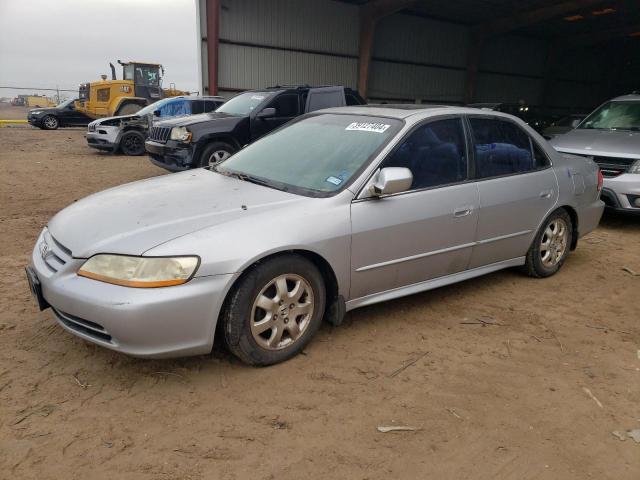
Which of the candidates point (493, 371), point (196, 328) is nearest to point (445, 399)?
point (493, 371)

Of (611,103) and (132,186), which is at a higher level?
(611,103)

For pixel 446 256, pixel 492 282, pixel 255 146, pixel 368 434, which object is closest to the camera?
pixel 368 434

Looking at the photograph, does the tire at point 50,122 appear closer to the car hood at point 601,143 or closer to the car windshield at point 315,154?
the car hood at point 601,143

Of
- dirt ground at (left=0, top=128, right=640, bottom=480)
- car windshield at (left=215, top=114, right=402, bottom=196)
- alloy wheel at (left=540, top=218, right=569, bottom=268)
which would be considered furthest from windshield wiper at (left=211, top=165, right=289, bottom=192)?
alloy wheel at (left=540, top=218, right=569, bottom=268)

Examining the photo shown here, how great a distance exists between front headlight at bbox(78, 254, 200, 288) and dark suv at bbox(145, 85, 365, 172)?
232 inches

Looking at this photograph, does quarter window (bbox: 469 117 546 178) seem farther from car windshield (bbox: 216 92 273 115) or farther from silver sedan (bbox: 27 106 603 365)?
car windshield (bbox: 216 92 273 115)

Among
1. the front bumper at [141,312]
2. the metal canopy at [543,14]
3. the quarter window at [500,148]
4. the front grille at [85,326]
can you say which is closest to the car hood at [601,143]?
the quarter window at [500,148]

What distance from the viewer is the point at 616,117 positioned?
307 inches

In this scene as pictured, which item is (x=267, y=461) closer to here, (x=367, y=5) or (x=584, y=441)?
(x=584, y=441)

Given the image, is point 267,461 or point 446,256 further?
point 446,256

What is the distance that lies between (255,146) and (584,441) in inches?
119

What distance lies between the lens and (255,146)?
13.6ft

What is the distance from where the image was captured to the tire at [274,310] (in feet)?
9.11

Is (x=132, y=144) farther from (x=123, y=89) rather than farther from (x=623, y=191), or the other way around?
(x=623, y=191)
